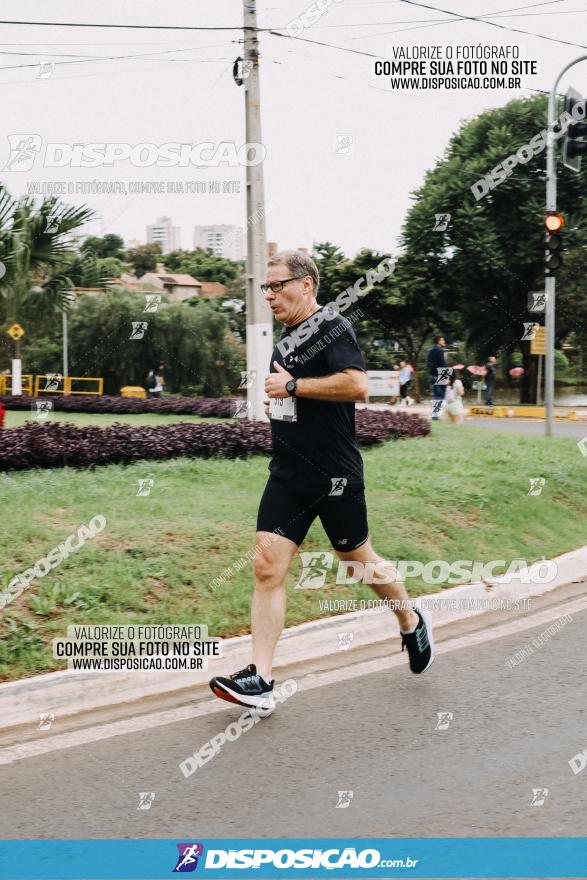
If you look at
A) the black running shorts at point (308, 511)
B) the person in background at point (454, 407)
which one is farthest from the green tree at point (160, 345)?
the black running shorts at point (308, 511)

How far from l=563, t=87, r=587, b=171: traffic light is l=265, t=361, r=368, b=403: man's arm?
962cm

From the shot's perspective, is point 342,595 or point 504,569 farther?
point 504,569

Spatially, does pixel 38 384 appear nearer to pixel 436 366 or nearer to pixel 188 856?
pixel 436 366

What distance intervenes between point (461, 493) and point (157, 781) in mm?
5690

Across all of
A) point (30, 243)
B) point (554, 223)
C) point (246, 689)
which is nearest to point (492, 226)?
point (554, 223)

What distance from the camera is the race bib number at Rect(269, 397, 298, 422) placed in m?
4.59

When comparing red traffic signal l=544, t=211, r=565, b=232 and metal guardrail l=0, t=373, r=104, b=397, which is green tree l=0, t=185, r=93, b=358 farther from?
metal guardrail l=0, t=373, r=104, b=397

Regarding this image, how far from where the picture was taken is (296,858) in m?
3.28

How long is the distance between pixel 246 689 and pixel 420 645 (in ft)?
3.55

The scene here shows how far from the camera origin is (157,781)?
390 centimetres

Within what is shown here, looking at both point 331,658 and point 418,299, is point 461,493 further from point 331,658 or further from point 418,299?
point 418,299

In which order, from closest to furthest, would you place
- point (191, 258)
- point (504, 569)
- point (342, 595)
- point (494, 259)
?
point (342, 595) < point (504, 569) < point (494, 259) < point (191, 258)

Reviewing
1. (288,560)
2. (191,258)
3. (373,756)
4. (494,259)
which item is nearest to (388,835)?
(373,756)

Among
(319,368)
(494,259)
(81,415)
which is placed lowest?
(81,415)
